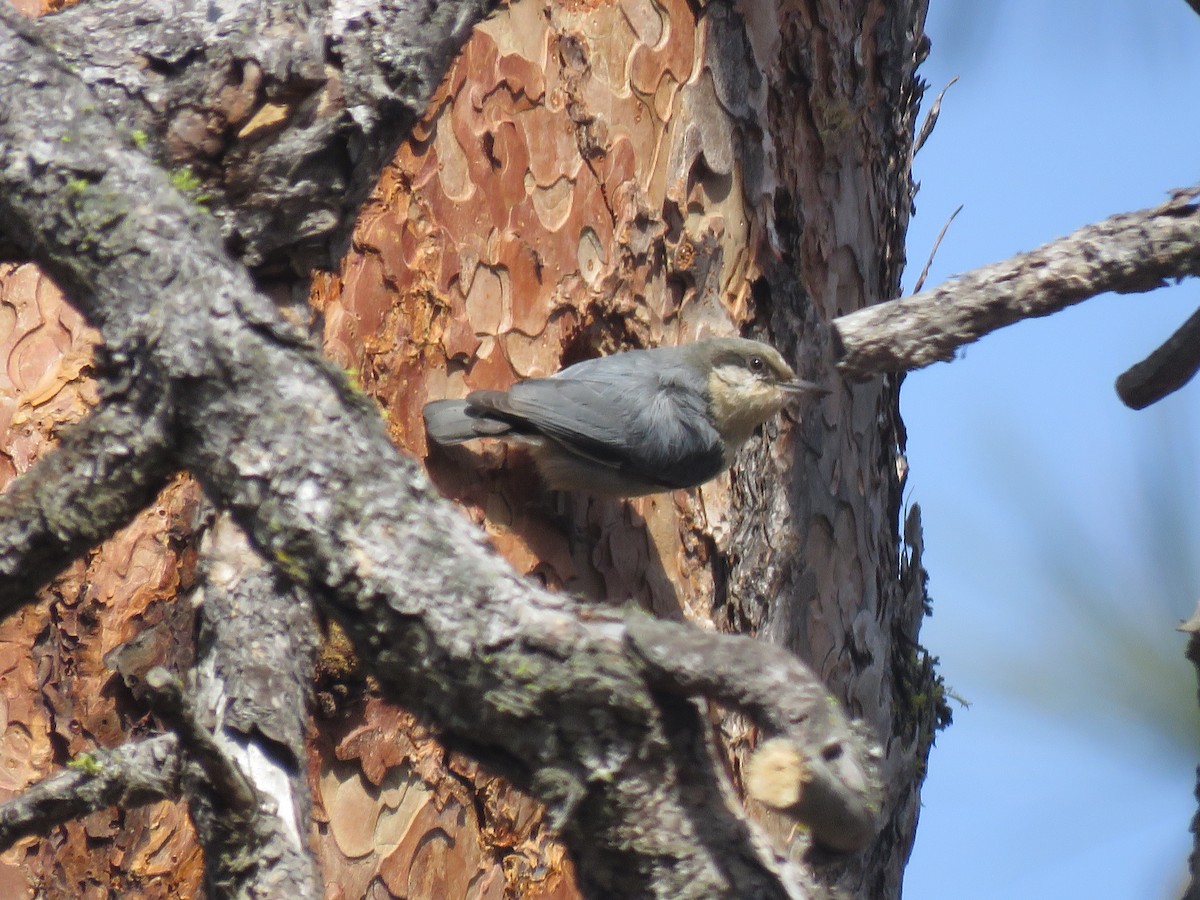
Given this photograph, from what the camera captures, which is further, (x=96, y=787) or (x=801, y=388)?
(x=801, y=388)

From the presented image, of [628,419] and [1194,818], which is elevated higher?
[628,419]

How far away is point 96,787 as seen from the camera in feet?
4.88

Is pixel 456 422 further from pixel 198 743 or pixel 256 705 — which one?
pixel 198 743

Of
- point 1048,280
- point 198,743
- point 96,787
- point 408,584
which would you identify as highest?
point 1048,280

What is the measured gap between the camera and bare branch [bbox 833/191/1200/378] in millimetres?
2148

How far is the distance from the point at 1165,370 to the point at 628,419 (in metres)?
1.13

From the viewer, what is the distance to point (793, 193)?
10.1 feet

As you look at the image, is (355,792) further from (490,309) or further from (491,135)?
(491,135)

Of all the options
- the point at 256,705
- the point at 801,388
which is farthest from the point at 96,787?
the point at 801,388

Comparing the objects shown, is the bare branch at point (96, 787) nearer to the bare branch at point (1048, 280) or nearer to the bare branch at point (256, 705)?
the bare branch at point (256, 705)

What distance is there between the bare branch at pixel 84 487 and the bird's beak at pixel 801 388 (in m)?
1.88

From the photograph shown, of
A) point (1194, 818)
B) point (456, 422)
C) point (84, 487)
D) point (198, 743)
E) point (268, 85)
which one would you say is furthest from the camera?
point (456, 422)

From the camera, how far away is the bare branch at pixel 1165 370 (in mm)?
2137

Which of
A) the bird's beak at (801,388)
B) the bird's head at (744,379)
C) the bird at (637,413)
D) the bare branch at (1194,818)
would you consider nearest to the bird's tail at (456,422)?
the bird at (637,413)
